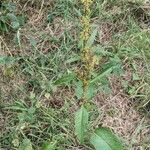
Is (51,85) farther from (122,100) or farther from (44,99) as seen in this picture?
(122,100)

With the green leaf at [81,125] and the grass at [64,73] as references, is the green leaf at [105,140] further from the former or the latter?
the grass at [64,73]

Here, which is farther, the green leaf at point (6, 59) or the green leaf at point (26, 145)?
the green leaf at point (6, 59)

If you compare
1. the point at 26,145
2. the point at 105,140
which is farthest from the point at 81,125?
the point at 26,145

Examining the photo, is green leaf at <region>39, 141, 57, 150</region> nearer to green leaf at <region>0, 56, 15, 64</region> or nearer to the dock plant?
the dock plant

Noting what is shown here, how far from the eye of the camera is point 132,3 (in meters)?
3.09

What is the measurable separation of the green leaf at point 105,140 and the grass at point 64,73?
266 mm

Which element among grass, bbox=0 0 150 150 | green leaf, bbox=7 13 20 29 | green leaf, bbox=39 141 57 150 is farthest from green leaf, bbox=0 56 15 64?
green leaf, bbox=39 141 57 150

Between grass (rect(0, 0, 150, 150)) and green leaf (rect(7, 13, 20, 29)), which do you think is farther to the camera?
green leaf (rect(7, 13, 20, 29))

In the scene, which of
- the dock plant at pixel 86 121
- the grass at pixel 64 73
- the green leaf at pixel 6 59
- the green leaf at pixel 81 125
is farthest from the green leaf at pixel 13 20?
the green leaf at pixel 81 125

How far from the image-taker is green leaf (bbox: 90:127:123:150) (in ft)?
7.11

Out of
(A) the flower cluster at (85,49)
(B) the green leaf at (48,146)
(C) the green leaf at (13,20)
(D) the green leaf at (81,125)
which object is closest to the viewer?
(A) the flower cluster at (85,49)

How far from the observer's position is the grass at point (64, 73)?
2.52 m

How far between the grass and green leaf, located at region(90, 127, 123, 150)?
0.87 feet

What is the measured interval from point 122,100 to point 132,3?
2.63 ft
